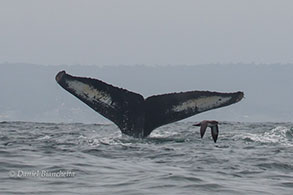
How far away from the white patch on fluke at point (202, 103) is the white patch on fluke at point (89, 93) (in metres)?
1.33

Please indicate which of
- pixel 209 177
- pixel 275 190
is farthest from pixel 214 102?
pixel 275 190

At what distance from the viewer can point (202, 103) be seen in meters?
13.3

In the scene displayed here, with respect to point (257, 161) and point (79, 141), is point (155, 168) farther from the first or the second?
point (79, 141)

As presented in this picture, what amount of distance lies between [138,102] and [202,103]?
4.42 ft

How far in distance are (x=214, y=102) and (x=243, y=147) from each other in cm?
247

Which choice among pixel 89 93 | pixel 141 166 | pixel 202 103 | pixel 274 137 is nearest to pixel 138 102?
pixel 89 93

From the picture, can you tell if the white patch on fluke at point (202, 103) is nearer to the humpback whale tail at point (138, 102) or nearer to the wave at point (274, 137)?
the humpback whale tail at point (138, 102)

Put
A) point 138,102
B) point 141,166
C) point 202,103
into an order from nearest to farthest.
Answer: point 141,166 < point 202,103 < point 138,102

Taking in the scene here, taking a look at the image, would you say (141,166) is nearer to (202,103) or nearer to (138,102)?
(202,103)

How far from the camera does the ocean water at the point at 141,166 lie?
9438 mm

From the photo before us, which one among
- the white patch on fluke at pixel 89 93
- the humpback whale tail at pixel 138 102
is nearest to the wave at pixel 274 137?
the humpback whale tail at pixel 138 102

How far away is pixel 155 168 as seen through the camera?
11.1m

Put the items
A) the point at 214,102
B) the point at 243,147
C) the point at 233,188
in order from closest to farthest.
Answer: the point at 233,188
the point at 214,102
the point at 243,147

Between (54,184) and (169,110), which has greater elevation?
(169,110)
